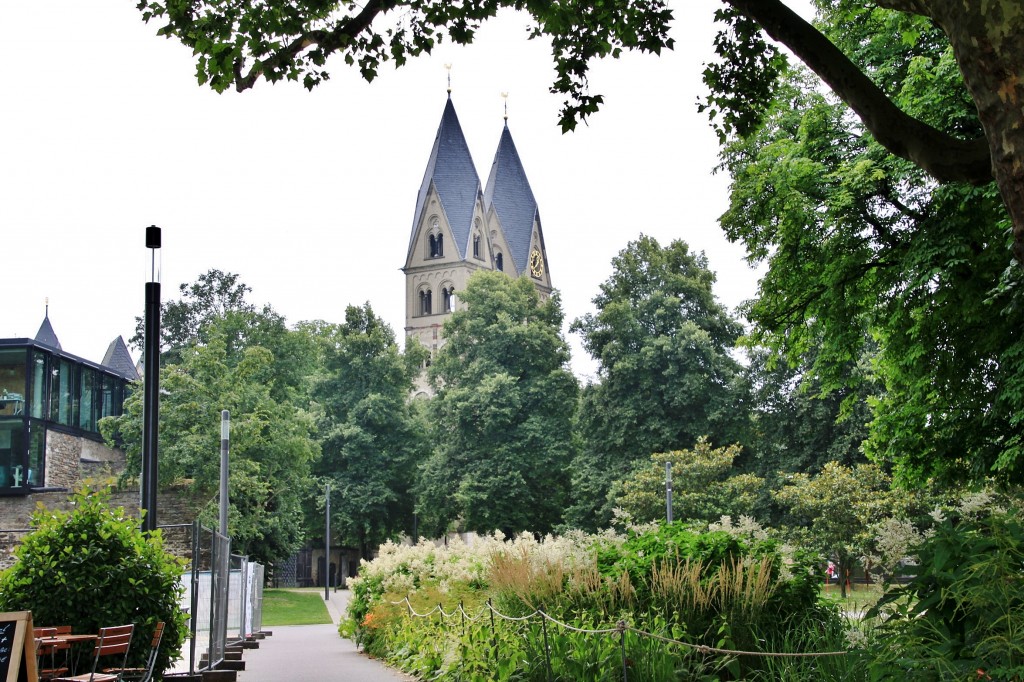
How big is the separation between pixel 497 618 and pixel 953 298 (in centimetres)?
890

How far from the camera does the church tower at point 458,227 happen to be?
326ft

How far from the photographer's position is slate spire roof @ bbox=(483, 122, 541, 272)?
104 metres

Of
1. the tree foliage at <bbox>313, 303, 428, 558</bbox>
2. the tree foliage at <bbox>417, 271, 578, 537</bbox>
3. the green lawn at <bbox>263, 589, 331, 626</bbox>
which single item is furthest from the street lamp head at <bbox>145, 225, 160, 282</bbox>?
the tree foliage at <bbox>313, 303, 428, 558</bbox>

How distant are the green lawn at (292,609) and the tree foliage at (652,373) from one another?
11511 mm

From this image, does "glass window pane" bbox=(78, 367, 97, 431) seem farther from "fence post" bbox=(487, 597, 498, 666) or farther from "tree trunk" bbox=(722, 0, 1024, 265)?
"tree trunk" bbox=(722, 0, 1024, 265)

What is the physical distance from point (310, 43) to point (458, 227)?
301 ft

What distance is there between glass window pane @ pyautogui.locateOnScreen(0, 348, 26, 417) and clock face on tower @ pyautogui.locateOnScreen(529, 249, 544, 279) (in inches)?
2605

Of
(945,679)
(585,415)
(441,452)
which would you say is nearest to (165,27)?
(945,679)

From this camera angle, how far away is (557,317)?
6225cm

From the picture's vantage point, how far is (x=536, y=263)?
355 ft

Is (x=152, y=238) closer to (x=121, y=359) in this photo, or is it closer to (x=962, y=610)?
(x=962, y=610)

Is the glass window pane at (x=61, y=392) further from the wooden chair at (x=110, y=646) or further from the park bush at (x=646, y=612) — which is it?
the wooden chair at (x=110, y=646)

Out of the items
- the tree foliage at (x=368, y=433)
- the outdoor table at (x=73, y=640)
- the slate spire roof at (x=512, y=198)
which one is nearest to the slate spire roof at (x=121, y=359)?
the tree foliage at (x=368, y=433)

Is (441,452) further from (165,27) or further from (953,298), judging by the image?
(165,27)
